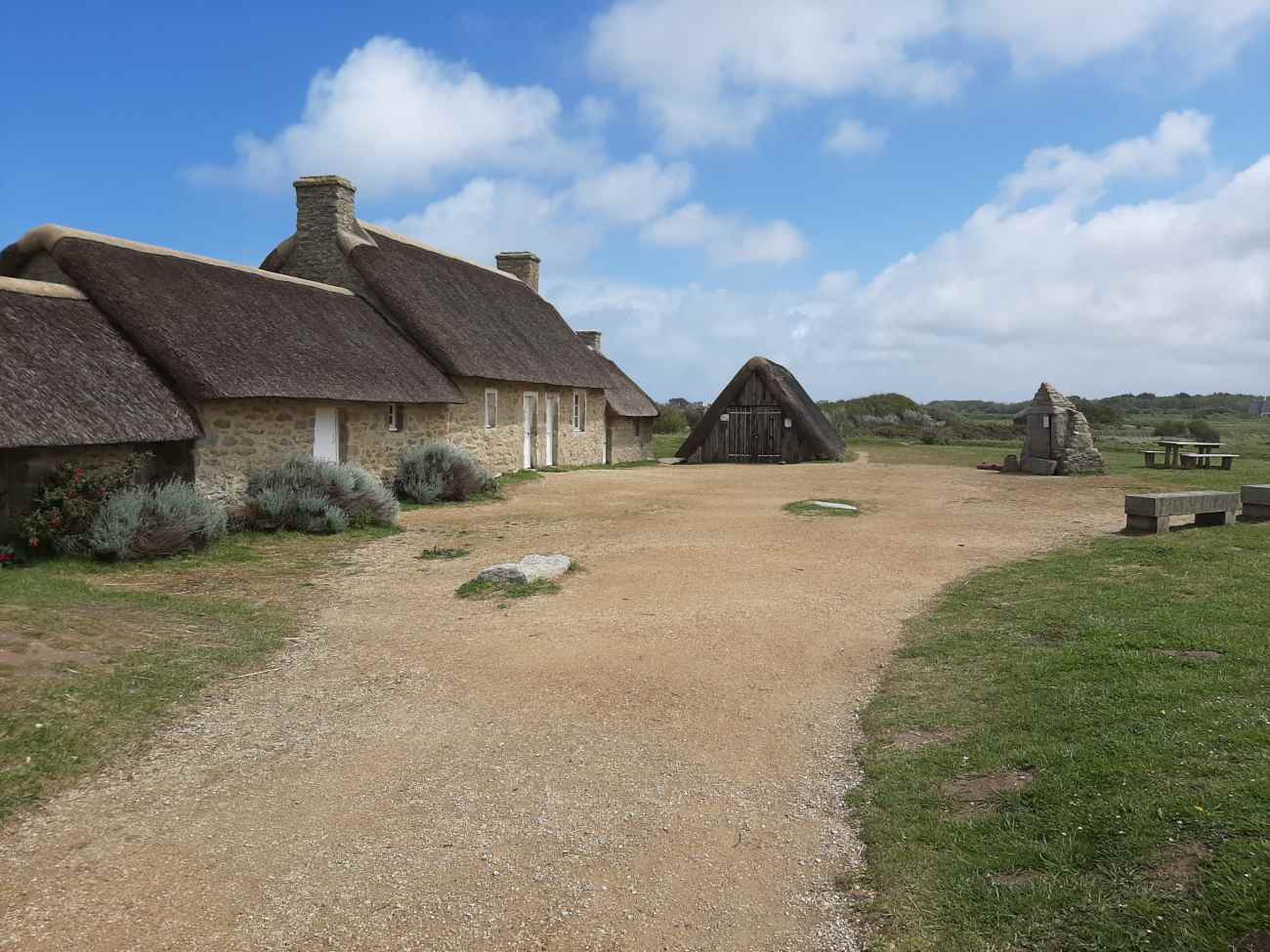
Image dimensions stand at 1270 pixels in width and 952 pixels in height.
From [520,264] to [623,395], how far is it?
563 cm

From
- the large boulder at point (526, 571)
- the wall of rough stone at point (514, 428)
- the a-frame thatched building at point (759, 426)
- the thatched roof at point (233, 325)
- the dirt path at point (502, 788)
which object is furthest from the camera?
the a-frame thatched building at point (759, 426)

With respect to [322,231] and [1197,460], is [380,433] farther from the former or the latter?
[1197,460]

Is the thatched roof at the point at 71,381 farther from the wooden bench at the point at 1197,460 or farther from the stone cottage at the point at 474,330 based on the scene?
the wooden bench at the point at 1197,460

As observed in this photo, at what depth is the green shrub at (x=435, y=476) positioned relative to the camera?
56.9 ft

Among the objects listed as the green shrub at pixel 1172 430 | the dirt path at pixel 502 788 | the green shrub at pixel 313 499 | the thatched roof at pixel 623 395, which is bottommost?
the dirt path at pixel 502 788

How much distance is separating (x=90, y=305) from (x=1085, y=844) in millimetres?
14228

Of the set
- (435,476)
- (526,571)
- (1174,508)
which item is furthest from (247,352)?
(1174,508)

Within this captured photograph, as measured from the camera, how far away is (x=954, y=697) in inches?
242

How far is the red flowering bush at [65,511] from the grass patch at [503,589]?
477 cm

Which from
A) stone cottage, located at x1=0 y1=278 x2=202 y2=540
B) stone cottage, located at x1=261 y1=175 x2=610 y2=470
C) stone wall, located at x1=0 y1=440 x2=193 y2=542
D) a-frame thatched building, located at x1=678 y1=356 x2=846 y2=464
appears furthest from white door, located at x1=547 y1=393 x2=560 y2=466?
stone wall, located at x1=0 y1=440 x2=193 y2=542

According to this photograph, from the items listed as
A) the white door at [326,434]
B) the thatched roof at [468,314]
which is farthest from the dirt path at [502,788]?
the thatched roof at [468,314]

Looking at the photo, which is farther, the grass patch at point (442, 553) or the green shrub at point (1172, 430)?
the green shrub at point (1172, 430)

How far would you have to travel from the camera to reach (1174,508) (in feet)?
41.4

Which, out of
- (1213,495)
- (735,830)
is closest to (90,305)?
(735,830)
